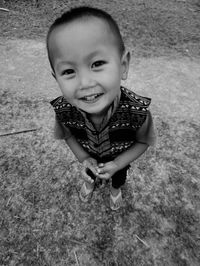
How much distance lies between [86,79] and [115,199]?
1274 mm

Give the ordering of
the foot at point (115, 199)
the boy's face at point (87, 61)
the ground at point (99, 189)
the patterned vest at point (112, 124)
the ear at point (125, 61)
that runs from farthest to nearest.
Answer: the foot at point (115, 199), the ground at point (99, 189), the patterned vest at point (112, 124), the ear at point (125, 61), the boy's face at point (87, 61)

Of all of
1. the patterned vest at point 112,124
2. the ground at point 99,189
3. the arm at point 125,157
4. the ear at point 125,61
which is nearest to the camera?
the ear at point 125,61

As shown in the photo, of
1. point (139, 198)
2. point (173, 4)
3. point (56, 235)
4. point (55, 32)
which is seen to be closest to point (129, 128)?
point (55, 32)

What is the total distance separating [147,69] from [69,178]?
7.11ft

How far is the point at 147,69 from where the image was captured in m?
3.51

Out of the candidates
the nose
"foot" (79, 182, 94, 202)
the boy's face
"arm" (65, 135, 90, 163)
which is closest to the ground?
"foot" (79, 182, 94, 202)

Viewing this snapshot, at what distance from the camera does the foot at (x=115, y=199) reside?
77.3 inches

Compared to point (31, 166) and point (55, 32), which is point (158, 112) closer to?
point (31, 166)

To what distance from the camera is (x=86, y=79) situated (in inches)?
38.8

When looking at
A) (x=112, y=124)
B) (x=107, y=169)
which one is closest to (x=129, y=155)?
(x=107, y=169)

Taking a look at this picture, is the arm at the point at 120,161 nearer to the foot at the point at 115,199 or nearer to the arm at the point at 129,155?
the arm at the point at 129,155

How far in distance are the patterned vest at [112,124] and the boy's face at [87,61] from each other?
26 cm

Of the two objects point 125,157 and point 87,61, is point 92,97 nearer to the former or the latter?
point 87,61

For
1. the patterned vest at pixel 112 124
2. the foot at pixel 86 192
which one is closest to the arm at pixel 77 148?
the patterned vest at pixel 112 124
